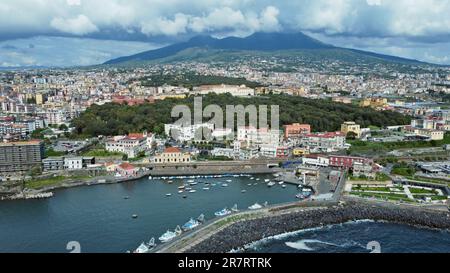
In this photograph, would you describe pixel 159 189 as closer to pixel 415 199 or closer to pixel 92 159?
pixel 92 159

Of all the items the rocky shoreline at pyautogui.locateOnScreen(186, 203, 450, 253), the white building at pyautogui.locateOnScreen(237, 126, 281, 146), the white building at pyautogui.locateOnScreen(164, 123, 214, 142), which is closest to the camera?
the rocky shoreline at pyautogui.locateOnScreen(186, 203, 450, 253)

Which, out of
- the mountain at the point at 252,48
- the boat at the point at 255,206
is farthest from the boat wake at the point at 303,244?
the mountain at the point at 252,48

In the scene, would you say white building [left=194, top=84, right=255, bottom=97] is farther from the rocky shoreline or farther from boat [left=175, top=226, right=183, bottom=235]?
boat [left=175, top=226, right=183, bottom=235]

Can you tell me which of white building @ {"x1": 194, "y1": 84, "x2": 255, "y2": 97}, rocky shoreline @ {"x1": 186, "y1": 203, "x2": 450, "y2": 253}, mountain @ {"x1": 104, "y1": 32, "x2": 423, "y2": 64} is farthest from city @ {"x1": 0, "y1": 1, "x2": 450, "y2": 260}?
mountain @ {"x1": 104, "y1": 32, "x2": 423, "y2": 64}

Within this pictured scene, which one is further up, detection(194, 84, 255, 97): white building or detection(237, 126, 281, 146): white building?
detection(194, 84, 255, 97): white building

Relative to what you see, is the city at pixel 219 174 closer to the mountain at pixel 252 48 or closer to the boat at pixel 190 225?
the boat at pixel 190 225

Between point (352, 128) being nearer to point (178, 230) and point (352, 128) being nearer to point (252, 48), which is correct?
point (178, 230)
